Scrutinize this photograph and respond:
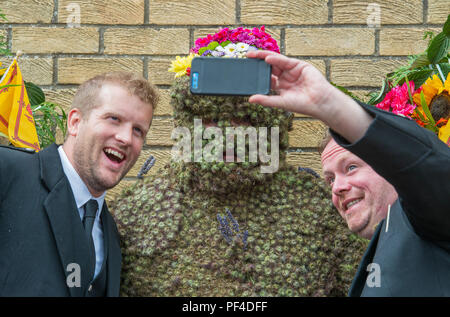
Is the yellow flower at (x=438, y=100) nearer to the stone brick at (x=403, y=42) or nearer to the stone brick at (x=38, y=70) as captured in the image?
the stone brick at (x=403, y=42)

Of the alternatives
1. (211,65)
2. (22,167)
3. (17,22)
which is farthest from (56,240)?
(17,22)

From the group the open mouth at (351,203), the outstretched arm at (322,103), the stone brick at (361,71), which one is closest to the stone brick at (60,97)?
the stone brick at (361,71)

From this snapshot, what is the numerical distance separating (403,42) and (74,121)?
196cm

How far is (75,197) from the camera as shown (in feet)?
7.08

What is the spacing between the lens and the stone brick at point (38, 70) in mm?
3193

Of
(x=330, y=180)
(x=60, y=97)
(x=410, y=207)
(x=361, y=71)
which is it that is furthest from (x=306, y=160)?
(x=410, y=207)

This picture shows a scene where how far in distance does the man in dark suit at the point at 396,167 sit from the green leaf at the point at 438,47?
1085 mm

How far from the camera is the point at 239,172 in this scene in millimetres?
2299

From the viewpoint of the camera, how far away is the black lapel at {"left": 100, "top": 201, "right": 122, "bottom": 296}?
2094mm

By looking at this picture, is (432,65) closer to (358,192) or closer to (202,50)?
(358,192)

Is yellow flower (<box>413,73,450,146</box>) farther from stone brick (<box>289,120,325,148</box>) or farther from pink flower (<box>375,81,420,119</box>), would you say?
stone brick (<box>289,120,325,148</box>)

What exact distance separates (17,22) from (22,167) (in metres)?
1.54

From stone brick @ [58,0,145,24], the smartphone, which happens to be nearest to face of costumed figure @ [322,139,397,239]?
the smartphone
